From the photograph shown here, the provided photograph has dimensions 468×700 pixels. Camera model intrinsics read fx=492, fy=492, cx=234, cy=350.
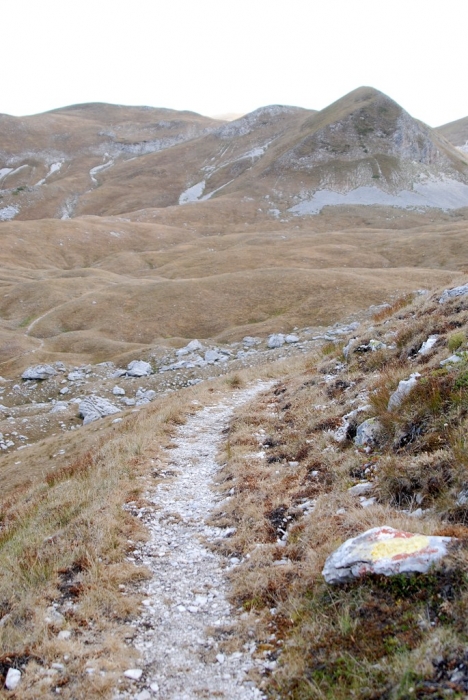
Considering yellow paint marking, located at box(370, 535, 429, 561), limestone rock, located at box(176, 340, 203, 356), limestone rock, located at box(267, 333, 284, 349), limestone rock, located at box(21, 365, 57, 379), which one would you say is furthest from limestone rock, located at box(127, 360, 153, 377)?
yellow paint marking, located at box(370, 535, 429, 561)

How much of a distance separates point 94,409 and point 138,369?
7.74 m

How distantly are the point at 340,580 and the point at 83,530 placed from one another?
15.6 ft

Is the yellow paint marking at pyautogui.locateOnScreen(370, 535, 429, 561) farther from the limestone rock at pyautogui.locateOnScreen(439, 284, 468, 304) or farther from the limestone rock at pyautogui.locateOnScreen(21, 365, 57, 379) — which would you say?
the limestone rock at pyautogui.locateOnScreen(21, 365, 57, 379)

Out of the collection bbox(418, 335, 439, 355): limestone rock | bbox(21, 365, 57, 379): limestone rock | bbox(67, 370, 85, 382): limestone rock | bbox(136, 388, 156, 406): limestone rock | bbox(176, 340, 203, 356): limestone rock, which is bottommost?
bbox(136, 388, 156, 406): limestone rock

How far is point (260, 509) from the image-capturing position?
9.21 m

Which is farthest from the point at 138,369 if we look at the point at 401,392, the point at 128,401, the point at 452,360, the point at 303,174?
the point at 303,174

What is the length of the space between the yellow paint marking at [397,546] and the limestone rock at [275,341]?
3317 centimetres

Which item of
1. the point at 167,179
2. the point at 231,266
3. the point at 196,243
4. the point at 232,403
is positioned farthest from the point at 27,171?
the point at 232,403

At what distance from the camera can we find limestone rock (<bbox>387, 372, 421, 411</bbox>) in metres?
10.3

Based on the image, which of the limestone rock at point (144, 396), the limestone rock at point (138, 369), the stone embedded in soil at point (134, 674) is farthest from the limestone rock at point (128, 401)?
the stone embedded in soil at point (134, 674)

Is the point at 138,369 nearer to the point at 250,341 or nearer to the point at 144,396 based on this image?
the point at 144,396

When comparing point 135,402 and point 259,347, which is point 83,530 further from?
point 259,347

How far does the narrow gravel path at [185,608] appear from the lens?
5.61 metres

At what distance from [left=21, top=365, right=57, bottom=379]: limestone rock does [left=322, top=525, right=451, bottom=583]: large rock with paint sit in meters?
34.8
